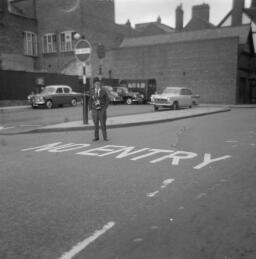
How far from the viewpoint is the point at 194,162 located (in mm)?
6895

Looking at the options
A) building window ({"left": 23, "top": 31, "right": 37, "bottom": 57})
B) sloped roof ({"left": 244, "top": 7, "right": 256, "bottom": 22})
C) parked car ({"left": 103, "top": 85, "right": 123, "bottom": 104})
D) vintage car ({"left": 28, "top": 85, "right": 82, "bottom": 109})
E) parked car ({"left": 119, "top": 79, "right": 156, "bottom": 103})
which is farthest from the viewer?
sloped roof ({"left": 244, "top": 7, "right": 256, "bottom": 22})

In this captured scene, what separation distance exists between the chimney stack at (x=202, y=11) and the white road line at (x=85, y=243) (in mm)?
51833

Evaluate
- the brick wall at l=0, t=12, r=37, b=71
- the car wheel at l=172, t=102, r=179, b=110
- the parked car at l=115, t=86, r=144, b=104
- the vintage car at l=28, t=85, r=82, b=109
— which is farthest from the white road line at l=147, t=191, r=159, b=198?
the brick wall at l=0, t=12, r=37, b=71

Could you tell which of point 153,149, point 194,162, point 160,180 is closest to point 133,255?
point 160,180

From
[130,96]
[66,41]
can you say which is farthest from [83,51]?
[66,41]

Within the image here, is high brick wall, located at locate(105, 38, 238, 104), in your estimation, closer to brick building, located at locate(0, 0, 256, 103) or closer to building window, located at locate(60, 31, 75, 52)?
brick building, located at locate(0, 0, 256, 103)

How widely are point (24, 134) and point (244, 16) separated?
39.7 m

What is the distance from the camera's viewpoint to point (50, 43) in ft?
132

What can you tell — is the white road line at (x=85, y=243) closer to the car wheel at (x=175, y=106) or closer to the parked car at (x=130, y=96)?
the car wheel at (x=175, y=106)

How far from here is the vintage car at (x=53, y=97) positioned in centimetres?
2402

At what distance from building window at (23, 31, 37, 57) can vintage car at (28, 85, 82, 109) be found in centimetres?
1565

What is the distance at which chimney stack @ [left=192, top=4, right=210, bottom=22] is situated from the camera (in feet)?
167

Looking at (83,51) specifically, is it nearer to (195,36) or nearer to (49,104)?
(49,104)

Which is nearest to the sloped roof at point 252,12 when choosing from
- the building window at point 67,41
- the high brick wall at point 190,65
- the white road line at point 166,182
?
the high brick wall at point 190,65
